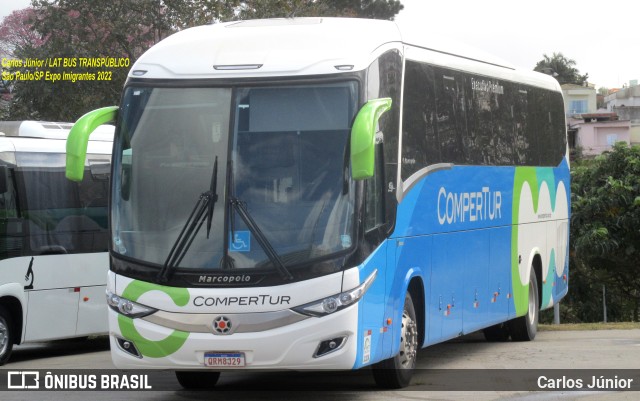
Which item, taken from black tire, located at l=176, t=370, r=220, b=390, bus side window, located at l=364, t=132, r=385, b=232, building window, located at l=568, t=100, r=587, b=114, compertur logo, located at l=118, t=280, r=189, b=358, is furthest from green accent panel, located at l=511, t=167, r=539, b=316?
building window, located at l=568, t=100, r=587, b=114

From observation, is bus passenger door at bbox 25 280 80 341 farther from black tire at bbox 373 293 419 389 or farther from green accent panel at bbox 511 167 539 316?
black tire at bbox 373 293 419 389

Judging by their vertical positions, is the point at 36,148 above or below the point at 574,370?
above

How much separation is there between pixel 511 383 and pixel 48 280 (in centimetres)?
762

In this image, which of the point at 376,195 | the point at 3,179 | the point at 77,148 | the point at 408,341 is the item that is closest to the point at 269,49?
the point at 376,195

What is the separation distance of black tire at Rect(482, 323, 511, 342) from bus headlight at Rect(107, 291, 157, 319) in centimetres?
830

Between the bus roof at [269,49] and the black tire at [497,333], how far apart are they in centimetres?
698

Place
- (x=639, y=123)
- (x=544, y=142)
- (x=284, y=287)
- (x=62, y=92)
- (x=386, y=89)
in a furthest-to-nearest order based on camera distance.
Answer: (x=639, y=123), (x=62, y=92), (x=544, y=142), (x=386, y=89), (x=284, y=287)

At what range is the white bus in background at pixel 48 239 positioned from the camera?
16141mm

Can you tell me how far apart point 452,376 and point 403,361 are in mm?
1371

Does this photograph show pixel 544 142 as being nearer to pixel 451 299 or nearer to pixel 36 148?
pixel 451 299

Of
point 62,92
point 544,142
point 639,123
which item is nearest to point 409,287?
point 544,142

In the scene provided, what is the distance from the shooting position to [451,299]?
13.3 metres

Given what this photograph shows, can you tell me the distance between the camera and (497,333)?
17.5 metres

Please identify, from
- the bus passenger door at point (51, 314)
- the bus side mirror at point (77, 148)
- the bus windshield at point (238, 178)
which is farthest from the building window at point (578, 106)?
the bus side mirror at point (77, 148)
